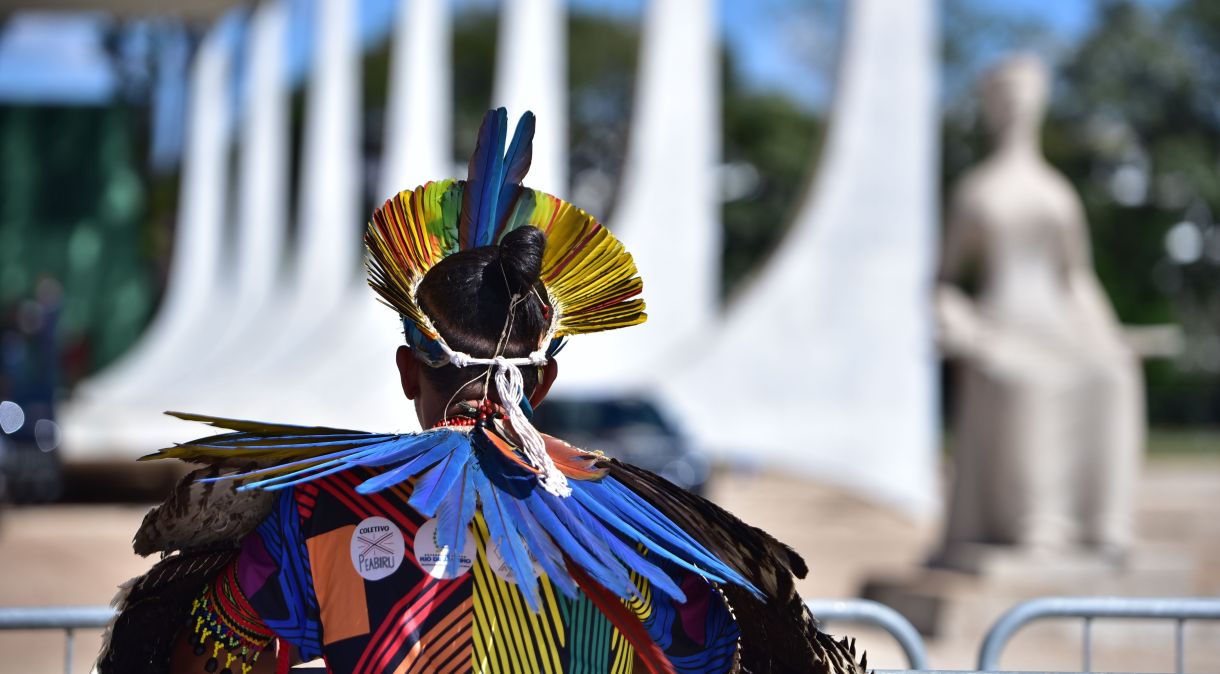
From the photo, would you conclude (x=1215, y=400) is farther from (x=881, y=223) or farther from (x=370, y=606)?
(x=370, y=606)

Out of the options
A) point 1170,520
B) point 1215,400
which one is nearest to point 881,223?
point 1170,520

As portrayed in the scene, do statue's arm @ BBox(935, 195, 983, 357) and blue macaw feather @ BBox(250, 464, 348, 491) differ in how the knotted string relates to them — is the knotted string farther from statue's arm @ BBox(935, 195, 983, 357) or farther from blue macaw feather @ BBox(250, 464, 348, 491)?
statue's arm @ BBox(935, 195, 983, 357)

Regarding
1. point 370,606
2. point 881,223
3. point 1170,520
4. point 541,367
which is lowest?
point 1170,520

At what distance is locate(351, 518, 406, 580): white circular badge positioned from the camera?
1.97 m

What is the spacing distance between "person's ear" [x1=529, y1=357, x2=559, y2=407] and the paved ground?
486cm

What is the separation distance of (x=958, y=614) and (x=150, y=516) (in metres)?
7.51

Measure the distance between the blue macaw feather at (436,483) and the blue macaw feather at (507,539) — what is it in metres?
0.03

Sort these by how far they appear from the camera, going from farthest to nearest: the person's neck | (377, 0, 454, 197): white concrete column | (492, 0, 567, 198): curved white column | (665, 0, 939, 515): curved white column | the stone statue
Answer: (377, 0, 454, 197): white concrete column → (492, 0, 567, 198): curved white column → (665, 0, 939, 515): curved white column → the person's neck → the stone statue

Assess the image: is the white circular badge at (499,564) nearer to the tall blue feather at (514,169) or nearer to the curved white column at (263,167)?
the tall blue feather at (514,169)

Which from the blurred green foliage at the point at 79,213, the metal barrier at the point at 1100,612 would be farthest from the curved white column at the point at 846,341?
the blurred green foliage at the point at 79,213

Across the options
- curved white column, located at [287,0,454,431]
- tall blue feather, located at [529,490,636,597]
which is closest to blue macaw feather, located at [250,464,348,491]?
tall blue feather, located at [529,490,636,597]

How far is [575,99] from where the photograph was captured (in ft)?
165

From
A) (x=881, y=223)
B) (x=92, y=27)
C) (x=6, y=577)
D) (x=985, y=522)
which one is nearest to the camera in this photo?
(x=985, y=522)

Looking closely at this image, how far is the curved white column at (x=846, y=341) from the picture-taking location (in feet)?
56.9
